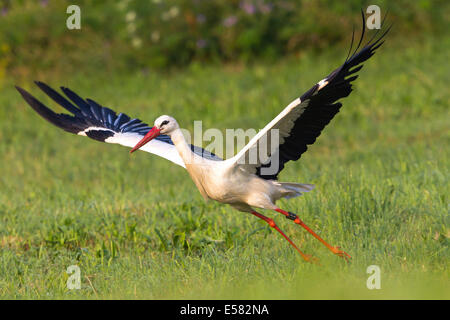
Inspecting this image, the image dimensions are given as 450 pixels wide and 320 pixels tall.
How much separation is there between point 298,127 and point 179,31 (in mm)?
9377

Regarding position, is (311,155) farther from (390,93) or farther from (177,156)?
(177,156)

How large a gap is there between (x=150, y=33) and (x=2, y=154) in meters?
5.03

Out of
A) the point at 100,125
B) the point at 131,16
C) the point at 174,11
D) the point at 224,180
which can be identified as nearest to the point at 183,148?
the point at 224,180

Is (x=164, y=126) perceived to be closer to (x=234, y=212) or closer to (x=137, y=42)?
(x=234, y=212)

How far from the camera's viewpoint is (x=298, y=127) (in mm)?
4887

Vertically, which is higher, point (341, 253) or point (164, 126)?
point (164, 126)

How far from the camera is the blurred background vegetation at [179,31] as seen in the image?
1327cm

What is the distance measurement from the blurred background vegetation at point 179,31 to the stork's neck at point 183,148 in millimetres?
8327

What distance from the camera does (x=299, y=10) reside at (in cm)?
1374

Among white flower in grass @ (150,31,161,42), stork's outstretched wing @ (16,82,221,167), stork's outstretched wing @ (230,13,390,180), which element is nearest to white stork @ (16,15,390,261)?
stork's outstretched wing @ (230,13,390,180)

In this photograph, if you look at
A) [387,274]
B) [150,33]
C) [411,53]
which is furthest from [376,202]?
[150,33]

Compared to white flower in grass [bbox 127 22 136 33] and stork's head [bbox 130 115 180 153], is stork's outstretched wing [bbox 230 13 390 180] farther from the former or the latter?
white flower in grass [bbox 127 22 136 33]

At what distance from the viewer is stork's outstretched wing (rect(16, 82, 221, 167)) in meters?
5.47

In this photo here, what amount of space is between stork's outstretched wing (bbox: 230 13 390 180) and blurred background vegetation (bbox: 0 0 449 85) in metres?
8.09
